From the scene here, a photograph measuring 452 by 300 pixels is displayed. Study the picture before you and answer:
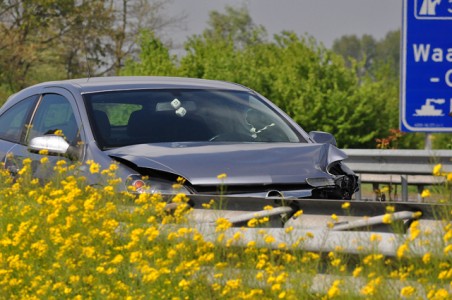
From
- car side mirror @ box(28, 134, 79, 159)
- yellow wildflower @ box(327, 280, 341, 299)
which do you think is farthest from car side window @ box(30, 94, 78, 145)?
yellow wildflower @ box(327, 280, 341, 299)

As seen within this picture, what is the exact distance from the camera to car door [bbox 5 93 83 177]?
30.0 ft

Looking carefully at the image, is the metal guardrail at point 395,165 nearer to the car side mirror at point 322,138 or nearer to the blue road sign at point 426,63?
the car side mirror at point 322,138

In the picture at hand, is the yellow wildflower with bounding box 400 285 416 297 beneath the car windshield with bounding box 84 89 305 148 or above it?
beneath

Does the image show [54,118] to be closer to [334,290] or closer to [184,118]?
[184,118]

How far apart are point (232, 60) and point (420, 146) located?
837cm

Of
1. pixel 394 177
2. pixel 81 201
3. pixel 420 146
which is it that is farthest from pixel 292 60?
pixel 81 201

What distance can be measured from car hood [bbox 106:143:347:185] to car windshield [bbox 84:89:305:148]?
33cm

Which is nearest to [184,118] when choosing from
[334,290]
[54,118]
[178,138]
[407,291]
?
[178,138]

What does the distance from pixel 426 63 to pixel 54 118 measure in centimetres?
313

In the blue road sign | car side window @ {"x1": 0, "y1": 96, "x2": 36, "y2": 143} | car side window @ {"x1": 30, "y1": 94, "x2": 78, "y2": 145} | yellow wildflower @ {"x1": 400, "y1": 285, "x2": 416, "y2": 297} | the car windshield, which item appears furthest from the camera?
car side window @ {"x1": 0, "y1": 96, "x2": 36, "y2": 143}

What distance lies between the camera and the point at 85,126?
9070 mm

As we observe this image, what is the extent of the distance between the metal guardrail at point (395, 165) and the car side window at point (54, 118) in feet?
18.3

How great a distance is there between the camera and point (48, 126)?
988 centimetres

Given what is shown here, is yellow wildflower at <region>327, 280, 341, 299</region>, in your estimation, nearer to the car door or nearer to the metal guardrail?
the car door
